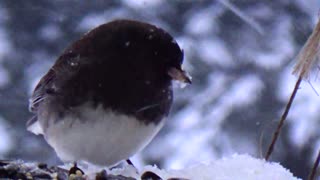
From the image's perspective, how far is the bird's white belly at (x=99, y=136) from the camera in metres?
1.48

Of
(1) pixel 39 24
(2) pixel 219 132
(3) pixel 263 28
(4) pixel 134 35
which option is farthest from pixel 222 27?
(4) pixel 134 35

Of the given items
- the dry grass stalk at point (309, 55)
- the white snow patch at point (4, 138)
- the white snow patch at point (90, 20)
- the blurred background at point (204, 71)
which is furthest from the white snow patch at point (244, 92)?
the dry grass stalk at point (309, 55)

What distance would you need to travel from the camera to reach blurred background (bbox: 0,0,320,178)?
2.61 meters

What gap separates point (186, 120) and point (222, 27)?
1.46 feet

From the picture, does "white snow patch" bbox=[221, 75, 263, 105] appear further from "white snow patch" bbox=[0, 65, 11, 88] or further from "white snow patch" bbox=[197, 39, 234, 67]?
"white snow patch" bbox=[0, 65, 11, 88]

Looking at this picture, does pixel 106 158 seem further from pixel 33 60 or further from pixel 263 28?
pixel 263 28

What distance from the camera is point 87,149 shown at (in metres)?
1.53

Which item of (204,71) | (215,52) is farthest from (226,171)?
(215,52)

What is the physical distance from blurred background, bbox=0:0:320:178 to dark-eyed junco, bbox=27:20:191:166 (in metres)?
0.95

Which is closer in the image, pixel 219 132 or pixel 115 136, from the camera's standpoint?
pixel 115 136

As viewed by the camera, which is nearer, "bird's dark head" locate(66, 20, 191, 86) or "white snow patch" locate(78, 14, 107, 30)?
"bird's dark head" locate(66, 20, 191, 86)

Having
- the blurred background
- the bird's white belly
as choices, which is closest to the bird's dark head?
the bird's white belly

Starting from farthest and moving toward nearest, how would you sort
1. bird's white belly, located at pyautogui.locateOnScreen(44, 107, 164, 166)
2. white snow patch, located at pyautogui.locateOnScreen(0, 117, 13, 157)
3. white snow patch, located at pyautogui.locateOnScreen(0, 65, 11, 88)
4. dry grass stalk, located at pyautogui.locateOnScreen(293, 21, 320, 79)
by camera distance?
1. white snow patch, located at pyautogui.locateOnScreen(0, 65, 11, 88)
2. white snow patch, located at pyautogui.locateOnScreen(0, 117, 13, 157)
3. dry grass stalk, located at pyautogui.locateOnScreen(293, 21, 320, 79)
4. bird's white belly, located at pyautogui.locateOnScreen(44, 107, 164, 166)

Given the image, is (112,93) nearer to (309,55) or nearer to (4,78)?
(309,55)
